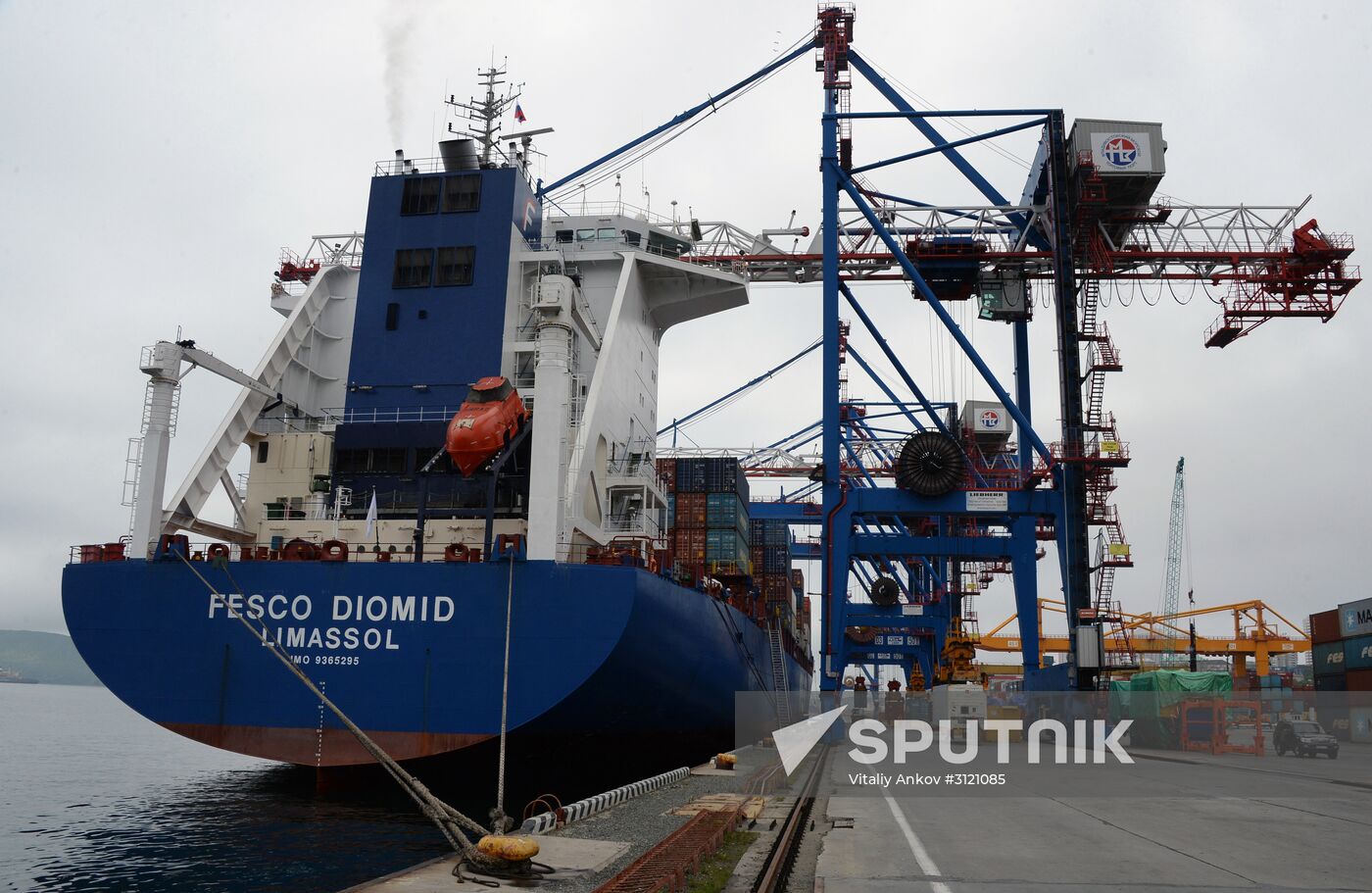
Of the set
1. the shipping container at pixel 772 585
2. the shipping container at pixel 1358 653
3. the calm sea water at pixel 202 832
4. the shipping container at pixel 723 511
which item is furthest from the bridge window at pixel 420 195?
the shipping container at pixel 1358 653

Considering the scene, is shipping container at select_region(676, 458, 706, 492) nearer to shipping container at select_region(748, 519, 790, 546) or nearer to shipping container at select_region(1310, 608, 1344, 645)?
shipping container at select_region(748, 519, 790, 546)

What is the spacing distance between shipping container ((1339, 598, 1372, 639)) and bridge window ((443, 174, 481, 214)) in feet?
116

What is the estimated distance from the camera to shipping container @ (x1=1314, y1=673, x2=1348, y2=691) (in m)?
39.3

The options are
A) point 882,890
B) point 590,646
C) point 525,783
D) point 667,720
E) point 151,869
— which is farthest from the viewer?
point 667,720

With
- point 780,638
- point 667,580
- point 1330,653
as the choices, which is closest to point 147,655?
point 667,580

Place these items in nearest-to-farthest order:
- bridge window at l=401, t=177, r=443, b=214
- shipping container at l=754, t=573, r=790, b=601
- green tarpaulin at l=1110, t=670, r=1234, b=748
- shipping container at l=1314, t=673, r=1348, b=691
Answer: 1. bridge window at l=401, t=177, r=443, b=214
2. green tarpaulin at l=1110, t=670, r=1234, b=748
3. shipping container at l=1314, t=673, r=1348, b=691
4. shipping container at l=754, t=573, r=790, b=601

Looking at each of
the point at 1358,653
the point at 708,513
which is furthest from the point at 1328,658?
the point at 708,513

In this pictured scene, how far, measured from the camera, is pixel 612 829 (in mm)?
11594

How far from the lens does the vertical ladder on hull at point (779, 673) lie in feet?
127

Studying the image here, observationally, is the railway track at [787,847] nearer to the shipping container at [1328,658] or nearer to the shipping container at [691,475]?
the shipping container at [691,475]

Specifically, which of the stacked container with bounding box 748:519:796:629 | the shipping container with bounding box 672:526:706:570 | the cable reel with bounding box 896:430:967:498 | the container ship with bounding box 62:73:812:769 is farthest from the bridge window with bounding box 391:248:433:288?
the stacked container with bounding box 748:519:796:629

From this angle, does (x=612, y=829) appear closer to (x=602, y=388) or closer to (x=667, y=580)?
(x=667, y=580)

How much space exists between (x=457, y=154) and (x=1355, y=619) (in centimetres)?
3701

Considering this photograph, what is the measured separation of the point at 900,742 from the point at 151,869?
65.3 ft
